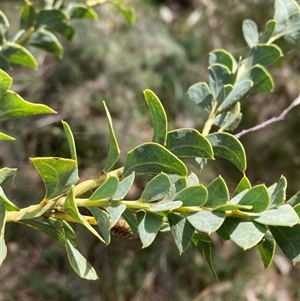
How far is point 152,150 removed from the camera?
0.42 m

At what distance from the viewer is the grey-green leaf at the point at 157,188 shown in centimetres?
40

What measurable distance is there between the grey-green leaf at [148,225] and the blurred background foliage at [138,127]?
1.08 meters

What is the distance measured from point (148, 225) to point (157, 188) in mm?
35

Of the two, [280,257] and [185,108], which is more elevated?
[185,108]

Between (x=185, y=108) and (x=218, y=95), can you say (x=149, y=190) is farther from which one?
(x=185, y=108)

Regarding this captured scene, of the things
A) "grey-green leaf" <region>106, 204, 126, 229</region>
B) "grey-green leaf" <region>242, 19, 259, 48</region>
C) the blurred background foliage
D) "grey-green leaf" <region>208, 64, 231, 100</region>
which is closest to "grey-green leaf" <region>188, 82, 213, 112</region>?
"grey-green leaf" <region>208, 64, 231, 100</region>

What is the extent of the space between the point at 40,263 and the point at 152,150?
1612 mm

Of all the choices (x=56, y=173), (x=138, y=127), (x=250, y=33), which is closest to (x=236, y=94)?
(x=250, y=33)

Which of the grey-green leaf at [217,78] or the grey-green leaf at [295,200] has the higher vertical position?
the grey-green leaf at [217,78]

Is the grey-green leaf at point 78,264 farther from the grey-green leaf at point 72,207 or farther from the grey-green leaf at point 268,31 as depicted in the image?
the grey-green leaf at point 268,31

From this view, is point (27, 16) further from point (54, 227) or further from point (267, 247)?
point (267, 247)

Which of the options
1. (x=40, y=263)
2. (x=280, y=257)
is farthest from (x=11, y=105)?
(x=280, y=257)

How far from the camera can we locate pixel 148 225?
0.40m

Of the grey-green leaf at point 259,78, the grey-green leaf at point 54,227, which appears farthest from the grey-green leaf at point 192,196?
the grey-green leaf at point 259,78
